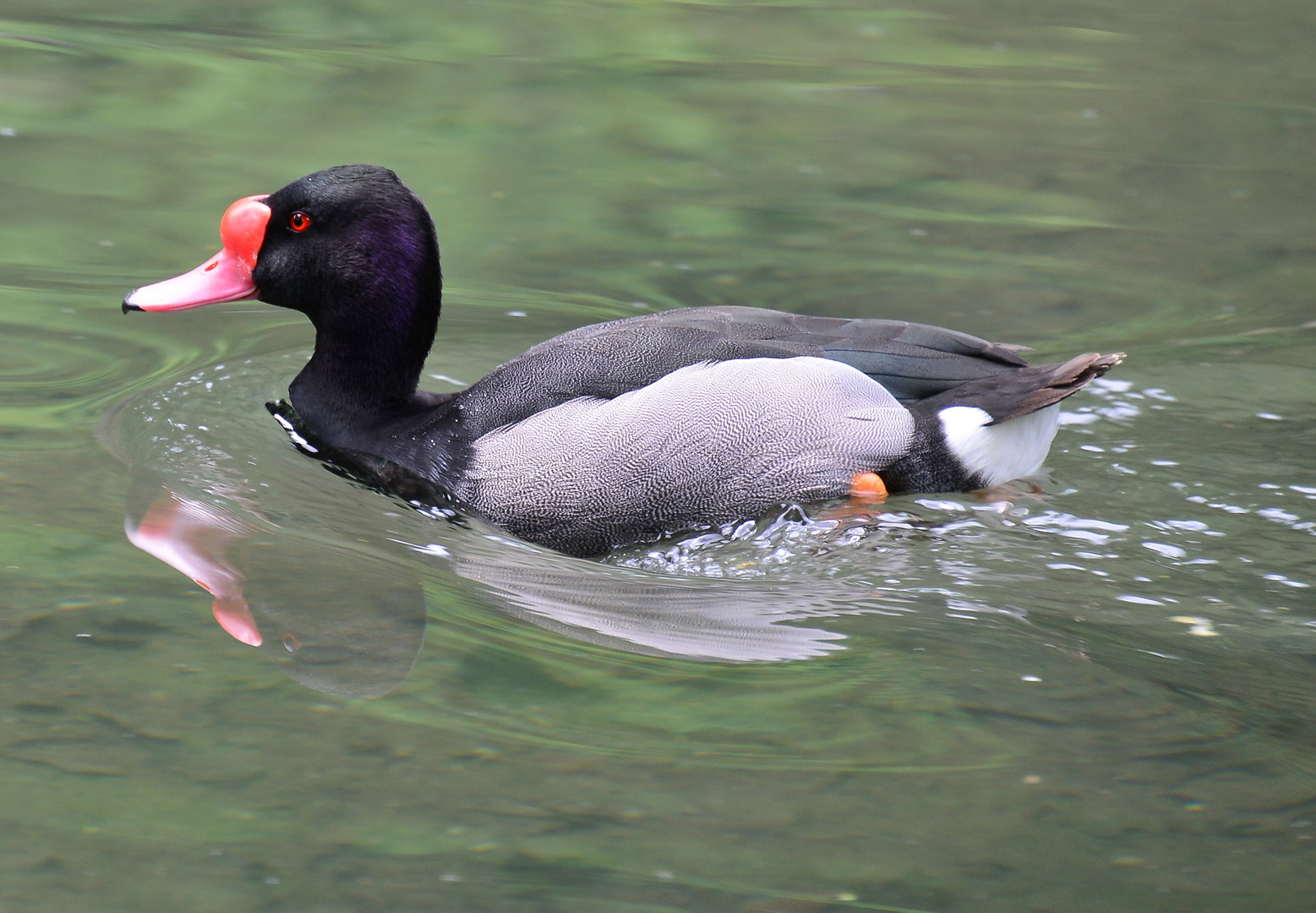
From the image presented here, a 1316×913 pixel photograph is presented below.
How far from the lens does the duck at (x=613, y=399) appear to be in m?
4.58

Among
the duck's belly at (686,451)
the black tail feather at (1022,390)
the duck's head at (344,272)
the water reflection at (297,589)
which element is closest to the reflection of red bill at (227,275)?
the duck's head at (344,272)

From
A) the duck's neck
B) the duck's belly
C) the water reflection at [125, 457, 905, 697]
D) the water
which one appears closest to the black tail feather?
the duck's belly

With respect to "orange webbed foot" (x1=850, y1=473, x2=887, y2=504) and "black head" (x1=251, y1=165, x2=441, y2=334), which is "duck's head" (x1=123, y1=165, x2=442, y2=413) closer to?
"black head" (x1=251, y1=165, x2=441, y2=334)

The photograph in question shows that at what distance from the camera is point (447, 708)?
3535 mm

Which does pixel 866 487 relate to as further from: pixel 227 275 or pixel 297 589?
pixel 227 275

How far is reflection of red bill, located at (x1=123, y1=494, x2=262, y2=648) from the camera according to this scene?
3915mm

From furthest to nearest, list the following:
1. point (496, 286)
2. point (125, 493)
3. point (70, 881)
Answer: point (496, 286), point (125, 493), point (70, 881)

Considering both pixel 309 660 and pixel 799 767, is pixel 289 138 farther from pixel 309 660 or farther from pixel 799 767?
pixel 799 767

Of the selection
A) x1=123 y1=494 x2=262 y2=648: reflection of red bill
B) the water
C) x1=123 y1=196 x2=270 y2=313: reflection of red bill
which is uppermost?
x1=123 y1=196 x2=270 y2=313: reflection of red bill

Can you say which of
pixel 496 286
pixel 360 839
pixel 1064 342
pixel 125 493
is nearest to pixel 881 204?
pixel 1064 342

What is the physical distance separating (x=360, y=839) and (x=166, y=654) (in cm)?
90

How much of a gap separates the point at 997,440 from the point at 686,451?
3.30 feet

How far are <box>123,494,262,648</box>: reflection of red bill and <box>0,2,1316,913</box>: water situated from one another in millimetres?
27

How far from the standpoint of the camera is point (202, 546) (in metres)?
4.32
